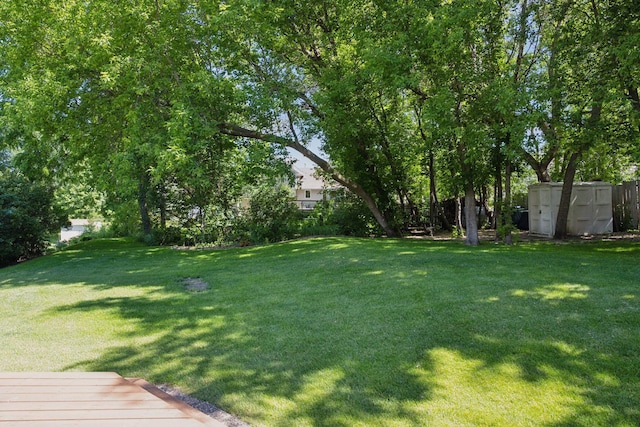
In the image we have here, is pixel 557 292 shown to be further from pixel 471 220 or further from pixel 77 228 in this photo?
pixel 77 228

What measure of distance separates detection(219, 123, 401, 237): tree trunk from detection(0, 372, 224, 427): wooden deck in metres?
10.9

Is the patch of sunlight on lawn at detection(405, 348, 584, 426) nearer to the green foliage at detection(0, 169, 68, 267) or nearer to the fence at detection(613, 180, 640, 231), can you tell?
the green foliage at detection(0, 169, 68, 267)

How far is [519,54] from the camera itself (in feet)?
40.1

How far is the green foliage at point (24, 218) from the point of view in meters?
14.0

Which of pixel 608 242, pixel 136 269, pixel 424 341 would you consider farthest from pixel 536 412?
pixel 608 242

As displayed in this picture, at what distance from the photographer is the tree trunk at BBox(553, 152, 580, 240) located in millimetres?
13139

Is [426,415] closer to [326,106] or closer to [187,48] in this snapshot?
[326,106]

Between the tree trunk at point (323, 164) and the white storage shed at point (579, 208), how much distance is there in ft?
16.0

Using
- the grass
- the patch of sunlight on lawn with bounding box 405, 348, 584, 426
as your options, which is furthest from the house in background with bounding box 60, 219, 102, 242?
the patch of sunlight on lawn with bounding box 405, 348, 584, 426

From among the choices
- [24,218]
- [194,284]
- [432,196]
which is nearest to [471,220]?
[432,196]

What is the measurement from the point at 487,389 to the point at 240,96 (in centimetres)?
990

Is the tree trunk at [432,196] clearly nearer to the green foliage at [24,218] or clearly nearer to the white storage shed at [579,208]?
the white storage shed at [579,208]

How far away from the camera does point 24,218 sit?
14.4 metres

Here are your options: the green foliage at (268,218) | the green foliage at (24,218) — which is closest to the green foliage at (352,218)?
the green foliage at (268,218)
